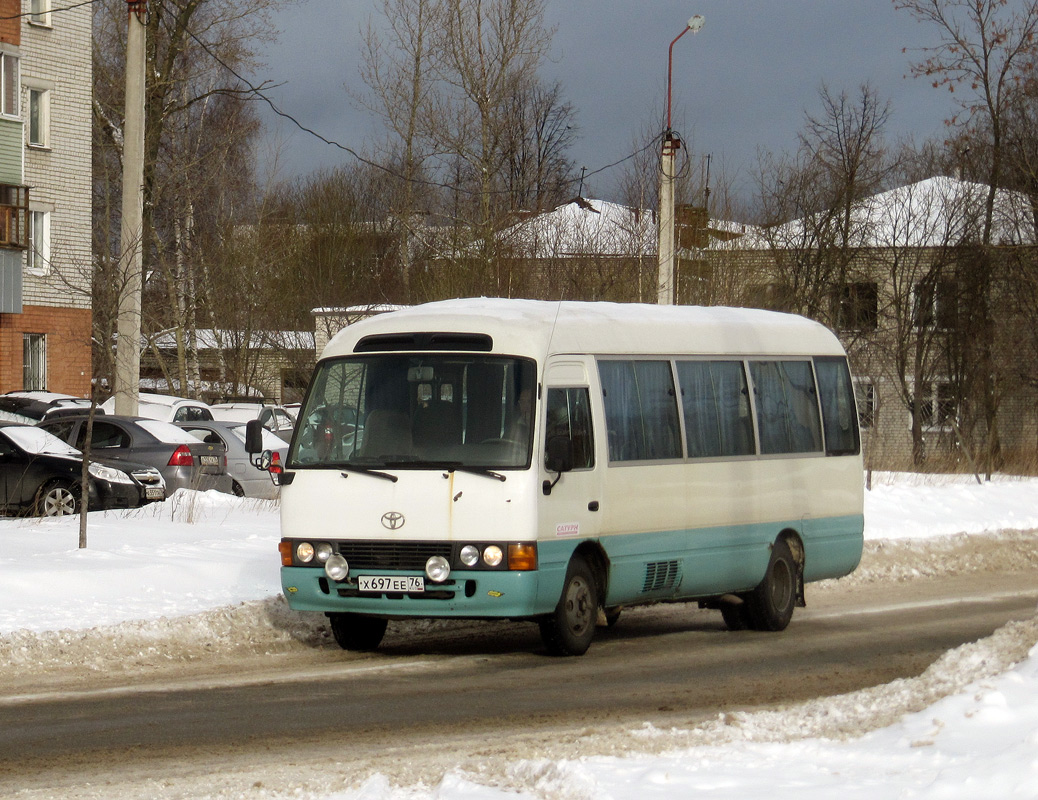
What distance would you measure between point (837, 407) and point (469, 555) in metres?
5.27

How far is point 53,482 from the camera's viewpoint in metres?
20.7

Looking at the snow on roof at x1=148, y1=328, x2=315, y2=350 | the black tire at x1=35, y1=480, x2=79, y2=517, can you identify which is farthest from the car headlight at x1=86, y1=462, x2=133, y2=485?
the snow on roof at x1=148, y1=328, x2=315, y2=350

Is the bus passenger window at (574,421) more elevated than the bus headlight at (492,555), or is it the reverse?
the bus passenger window at (574,421)

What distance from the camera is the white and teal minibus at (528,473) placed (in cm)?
1055

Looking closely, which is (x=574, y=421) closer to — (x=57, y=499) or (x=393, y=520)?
(x=393, y=520)

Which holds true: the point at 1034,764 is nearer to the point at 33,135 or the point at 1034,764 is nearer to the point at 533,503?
the point at 533,503

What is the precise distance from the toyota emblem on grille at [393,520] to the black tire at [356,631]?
3.20 feet

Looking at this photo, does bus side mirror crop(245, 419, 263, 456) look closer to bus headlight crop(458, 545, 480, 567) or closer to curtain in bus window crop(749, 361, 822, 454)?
bus headlight crop(458, 545, 480, 567)

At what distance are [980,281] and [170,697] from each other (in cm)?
4541

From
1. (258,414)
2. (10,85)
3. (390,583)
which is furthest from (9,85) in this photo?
(390,583)

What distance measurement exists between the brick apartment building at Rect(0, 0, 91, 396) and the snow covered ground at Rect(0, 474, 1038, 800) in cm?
2662

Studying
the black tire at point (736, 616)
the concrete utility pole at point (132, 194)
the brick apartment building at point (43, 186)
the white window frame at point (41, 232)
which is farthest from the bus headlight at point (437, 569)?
the white window frame at point (41, 232)

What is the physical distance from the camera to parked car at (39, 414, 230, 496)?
2288 cm

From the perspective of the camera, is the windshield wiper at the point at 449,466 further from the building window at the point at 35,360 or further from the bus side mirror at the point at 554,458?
the building window at the point at 35,360
